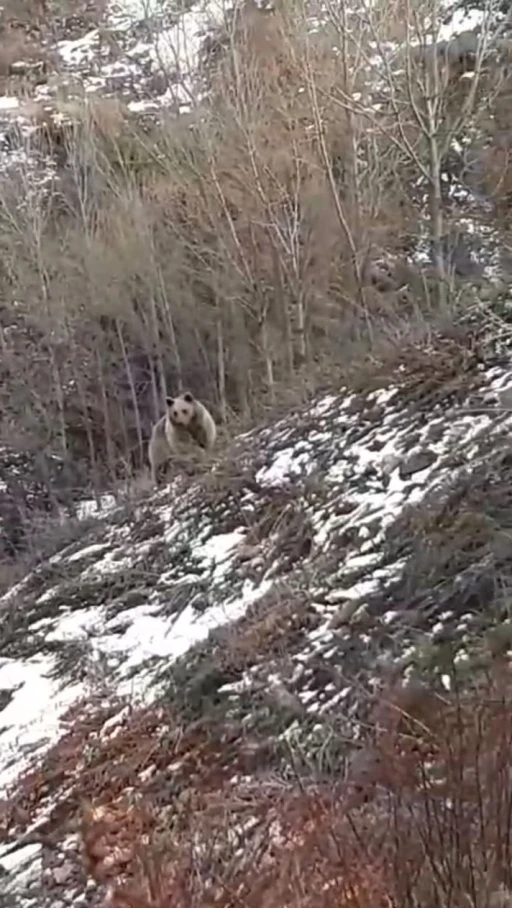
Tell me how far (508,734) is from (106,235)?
67.3ft

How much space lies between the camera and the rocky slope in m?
5.25

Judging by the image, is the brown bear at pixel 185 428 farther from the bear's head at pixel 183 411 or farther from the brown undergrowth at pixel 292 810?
the brown undergrowth at pixel 292 810

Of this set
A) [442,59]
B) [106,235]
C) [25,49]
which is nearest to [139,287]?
[106,235]

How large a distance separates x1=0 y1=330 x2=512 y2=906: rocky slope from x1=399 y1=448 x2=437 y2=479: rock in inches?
0.6

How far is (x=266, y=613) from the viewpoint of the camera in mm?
6480

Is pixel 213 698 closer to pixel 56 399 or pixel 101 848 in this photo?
pixel 101 848

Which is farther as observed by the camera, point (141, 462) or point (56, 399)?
point (56, 399)

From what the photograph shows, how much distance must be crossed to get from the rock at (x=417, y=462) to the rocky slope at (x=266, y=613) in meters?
0.02

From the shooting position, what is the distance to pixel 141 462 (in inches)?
833

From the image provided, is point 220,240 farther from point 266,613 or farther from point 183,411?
point 266,613

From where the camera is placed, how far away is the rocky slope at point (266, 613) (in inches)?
A: 207

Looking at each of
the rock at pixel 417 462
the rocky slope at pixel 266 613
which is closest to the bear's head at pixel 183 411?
the rocky slope at pixel 266 613

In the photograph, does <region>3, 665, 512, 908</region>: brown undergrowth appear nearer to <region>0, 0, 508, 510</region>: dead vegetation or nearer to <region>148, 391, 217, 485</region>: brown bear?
<region>148, 391, 217, 485</region>: brown bear

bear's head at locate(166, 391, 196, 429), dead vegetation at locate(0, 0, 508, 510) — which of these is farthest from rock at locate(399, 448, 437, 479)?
dead vegetation at locate(0, 0, 508, 510)
